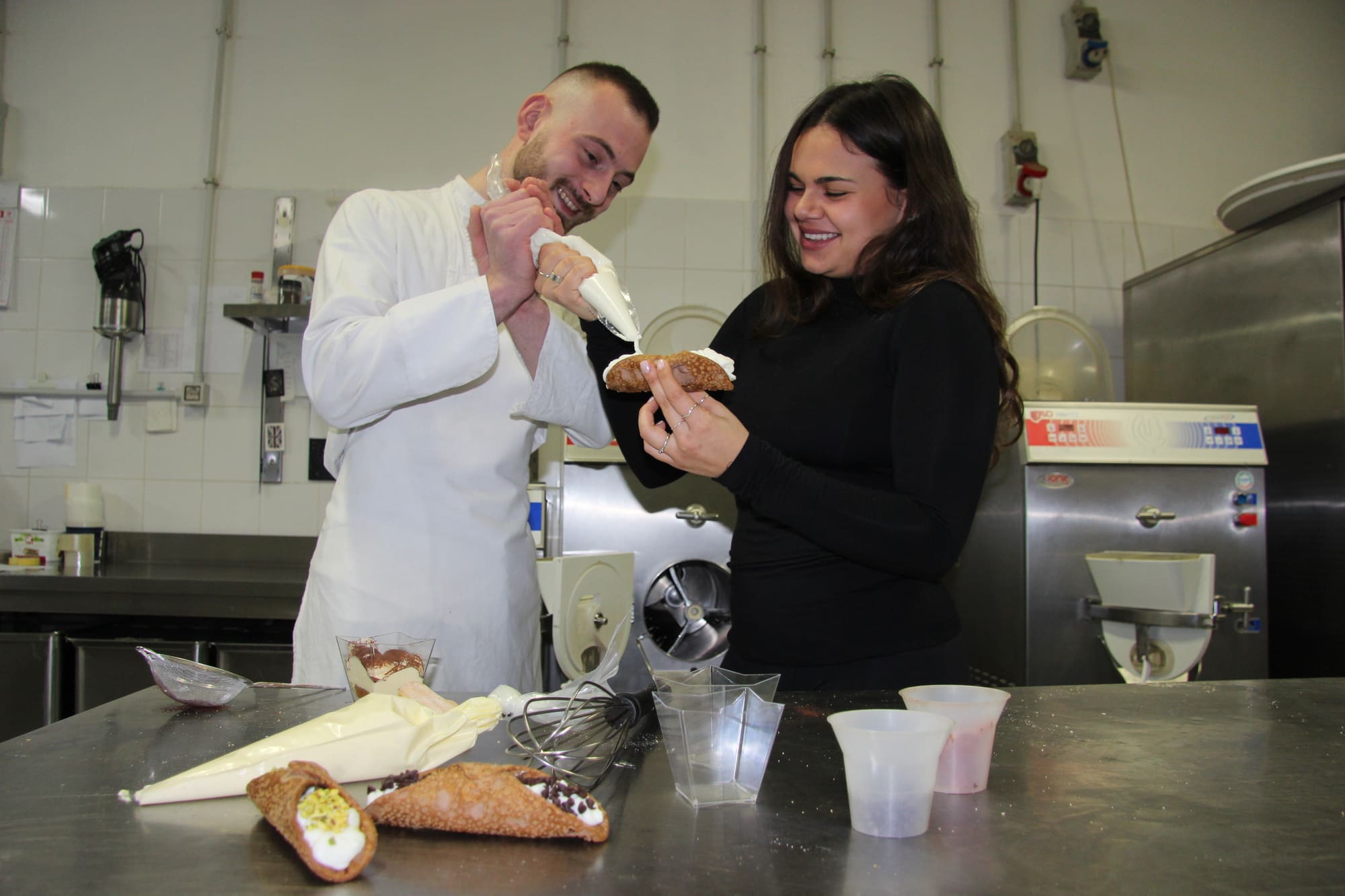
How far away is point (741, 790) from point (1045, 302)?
306 cm

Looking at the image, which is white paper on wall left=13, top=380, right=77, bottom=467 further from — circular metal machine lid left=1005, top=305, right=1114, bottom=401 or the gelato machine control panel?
circular metal machine lid left=1005, top=305, right=1114, bottom=401

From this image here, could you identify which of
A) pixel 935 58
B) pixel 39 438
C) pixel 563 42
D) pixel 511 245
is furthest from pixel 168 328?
pixel 935 58

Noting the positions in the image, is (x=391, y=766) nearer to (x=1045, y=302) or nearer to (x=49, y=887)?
(x=49, y=887)

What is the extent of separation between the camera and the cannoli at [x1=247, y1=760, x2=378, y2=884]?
2.00 ft

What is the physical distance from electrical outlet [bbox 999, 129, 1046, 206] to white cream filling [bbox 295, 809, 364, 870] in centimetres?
330

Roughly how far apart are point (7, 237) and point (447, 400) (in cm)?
267

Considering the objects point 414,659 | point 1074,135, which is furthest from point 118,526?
point 1074,135

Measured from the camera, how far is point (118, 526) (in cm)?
314

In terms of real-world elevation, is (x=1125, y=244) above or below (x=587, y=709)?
above

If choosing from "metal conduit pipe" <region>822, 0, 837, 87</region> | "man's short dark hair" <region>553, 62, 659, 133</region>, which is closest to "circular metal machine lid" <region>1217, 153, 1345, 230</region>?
"metal conduit pipe" <region>822, 0, 837, 87</region>

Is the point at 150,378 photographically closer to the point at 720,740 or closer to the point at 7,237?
the point at 7,237

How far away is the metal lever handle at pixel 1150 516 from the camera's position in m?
2.50

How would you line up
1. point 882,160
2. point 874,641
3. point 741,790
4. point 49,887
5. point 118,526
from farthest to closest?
point 118,526 → point 882,160 → point 874,641 → point 741,790 → point 49,887

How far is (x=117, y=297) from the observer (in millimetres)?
3051
